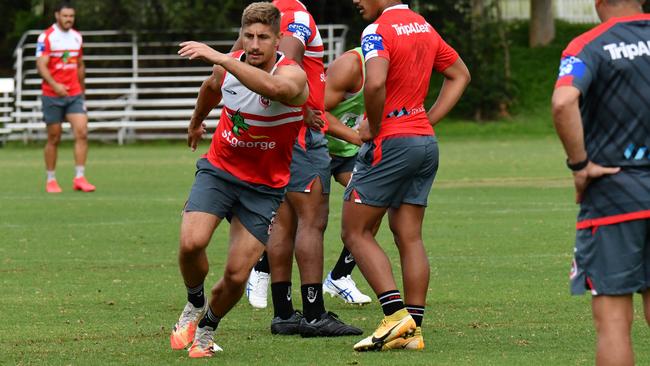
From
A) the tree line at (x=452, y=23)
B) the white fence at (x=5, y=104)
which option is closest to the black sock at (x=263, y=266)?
the white fence at (x=5, y=104)

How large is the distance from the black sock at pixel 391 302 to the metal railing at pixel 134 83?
25.0 metres

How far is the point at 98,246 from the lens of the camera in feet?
42.6

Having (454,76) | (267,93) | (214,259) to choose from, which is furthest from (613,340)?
(214,259)

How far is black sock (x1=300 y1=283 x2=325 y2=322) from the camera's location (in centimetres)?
845

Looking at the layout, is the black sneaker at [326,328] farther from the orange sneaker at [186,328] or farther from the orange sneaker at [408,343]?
the orange sneaker at [186,328]

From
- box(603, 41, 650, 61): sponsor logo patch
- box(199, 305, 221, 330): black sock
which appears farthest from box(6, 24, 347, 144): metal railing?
box(603, 41, 650, 61): sponsor logo patch

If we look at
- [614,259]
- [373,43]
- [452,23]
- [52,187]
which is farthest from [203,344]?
[452,23]

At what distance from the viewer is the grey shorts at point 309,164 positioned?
866 cm

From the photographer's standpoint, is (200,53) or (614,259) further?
(200,53)

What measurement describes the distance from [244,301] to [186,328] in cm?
211

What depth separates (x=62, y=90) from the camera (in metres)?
18.8

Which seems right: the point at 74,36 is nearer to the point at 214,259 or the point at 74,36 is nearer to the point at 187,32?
the point at 214,259

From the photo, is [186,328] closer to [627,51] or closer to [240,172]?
[240,172]

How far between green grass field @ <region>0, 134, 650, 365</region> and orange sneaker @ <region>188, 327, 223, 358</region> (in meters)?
0.12
